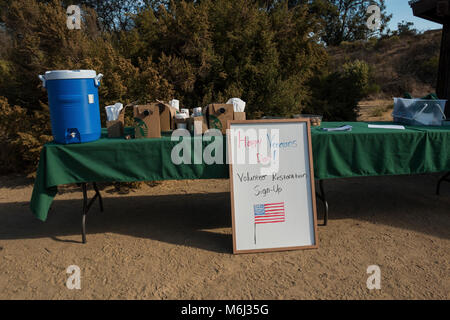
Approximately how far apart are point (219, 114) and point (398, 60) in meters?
22.0

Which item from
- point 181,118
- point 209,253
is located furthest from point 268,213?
point 181,118

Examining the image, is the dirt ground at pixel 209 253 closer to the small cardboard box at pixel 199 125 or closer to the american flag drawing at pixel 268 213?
the american flag drawing at pixel 268 213

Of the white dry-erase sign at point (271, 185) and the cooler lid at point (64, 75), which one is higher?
the cooler lid at point (64, 75)

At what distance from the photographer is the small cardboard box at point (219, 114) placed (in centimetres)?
280

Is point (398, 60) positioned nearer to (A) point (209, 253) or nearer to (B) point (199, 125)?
(B) point (199, 125)

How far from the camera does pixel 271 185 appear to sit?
9.02 ft

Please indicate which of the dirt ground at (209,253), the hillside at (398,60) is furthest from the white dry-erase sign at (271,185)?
the hillside at (398,60)

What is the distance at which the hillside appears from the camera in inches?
697

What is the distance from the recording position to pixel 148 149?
2.73 meters

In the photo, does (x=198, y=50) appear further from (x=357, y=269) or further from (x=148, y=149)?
(x=357, y=269)

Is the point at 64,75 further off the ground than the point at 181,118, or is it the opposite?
the point at 64,75

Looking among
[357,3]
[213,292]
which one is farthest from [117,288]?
[357,3]

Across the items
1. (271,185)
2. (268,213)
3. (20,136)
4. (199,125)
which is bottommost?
(268,213)

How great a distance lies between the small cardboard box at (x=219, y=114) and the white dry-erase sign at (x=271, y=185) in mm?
160
